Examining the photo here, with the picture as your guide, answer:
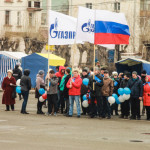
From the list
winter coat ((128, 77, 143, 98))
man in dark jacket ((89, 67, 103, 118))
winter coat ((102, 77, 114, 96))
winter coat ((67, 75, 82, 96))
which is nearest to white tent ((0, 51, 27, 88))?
winter coat ((67, 75, 82, 96))

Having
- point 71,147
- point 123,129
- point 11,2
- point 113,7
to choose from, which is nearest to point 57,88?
point 123,129

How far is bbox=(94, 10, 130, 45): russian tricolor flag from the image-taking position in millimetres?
21391

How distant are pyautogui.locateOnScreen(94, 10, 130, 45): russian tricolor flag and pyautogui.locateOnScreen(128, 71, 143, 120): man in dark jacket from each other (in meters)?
2.08

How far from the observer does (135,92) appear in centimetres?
1992

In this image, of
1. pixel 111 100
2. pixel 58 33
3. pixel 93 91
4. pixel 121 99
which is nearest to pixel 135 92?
pixel 121 99

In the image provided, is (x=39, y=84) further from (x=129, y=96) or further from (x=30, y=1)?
(x=30, y=1)

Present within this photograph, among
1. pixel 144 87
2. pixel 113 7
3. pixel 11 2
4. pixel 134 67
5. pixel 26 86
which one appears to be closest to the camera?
pixel 144 87

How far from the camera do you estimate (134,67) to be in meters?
31.6

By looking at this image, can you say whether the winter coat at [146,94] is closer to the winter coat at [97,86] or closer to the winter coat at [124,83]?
the winter coat at [124,83]

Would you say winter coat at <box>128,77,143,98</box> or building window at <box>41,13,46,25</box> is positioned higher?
building window at <box>41,13,46,25</box>

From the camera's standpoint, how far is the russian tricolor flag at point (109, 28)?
21.4 m

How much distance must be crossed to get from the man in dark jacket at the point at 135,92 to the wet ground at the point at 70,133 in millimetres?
451

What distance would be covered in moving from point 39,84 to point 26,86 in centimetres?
48

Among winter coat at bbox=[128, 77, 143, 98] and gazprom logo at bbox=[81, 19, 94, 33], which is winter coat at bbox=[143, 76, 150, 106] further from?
gazprom logo at bbox=[81, 19, 94, 33]
